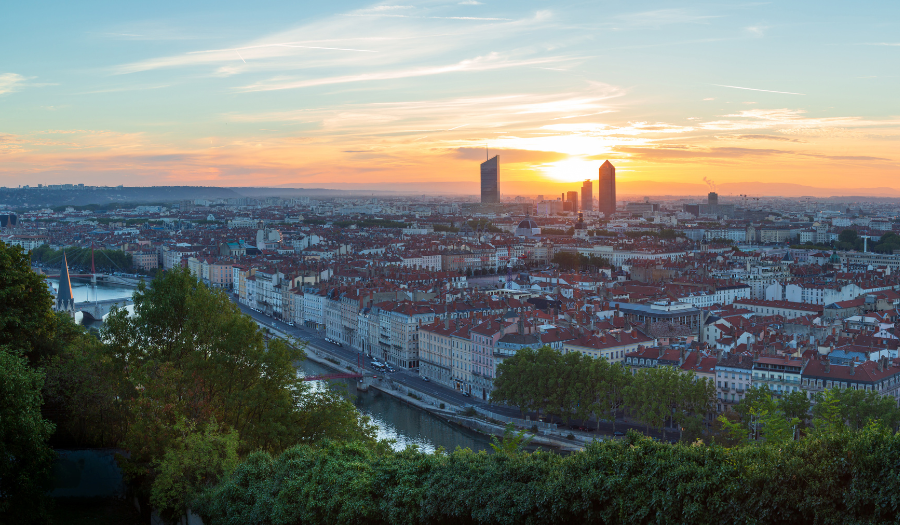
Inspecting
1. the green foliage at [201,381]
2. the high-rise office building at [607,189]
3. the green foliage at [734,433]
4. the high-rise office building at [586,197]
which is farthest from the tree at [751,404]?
the high-rise office building at [586,197]

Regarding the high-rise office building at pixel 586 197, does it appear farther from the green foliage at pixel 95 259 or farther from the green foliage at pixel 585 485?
the green foliage at pixel 585 485

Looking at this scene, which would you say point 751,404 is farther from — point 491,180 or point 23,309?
point 491,180

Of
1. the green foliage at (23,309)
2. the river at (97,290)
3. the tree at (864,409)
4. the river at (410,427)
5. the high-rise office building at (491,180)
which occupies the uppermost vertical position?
the high-rise office building at (491,180)

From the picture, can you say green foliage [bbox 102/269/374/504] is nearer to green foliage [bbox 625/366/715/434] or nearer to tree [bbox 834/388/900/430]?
green foliage [bbox 625/366/715/434]

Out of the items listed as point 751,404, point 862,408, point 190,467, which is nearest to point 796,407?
point 751,404

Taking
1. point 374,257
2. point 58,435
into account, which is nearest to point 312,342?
point 58,435

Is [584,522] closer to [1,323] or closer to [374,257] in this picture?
[1,323]
